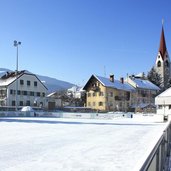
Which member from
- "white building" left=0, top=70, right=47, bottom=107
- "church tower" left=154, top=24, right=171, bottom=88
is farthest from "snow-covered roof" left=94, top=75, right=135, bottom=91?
"church tower" left=154, top=24, right=171, bottom=88

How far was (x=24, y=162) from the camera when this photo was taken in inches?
331

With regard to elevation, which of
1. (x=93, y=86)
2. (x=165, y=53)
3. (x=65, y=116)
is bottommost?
(x=65, y=116)

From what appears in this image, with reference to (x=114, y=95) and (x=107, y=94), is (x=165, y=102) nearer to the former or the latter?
(x=107, y=94)

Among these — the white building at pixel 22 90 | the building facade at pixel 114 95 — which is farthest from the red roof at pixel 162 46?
the white building at pixel 22 90

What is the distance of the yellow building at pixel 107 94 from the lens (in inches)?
3034

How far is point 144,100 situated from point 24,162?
81406 mm

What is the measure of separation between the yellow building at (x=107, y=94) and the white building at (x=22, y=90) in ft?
38.2

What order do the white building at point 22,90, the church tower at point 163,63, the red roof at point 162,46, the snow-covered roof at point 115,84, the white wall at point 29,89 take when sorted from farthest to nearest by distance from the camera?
the red roof at point 162,46 < the church tower at point 163,63 < the snow-covered roof at point 115,84 < the white wall at point 29,89 < the white building at point 22,90

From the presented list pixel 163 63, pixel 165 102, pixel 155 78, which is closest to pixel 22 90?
pixel 165 102

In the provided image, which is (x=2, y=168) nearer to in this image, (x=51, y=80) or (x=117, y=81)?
(x=117, y=81)

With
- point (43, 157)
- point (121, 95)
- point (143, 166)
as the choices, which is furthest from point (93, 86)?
point (143, 166)

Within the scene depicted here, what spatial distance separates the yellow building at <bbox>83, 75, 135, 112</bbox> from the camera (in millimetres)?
77062

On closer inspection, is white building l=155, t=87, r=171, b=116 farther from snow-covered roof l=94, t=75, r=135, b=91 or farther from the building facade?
snow-covered roof l=94, t=75, r=135, b=91

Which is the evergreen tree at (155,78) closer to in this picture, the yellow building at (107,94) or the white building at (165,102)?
the yellow building at (107,94)
